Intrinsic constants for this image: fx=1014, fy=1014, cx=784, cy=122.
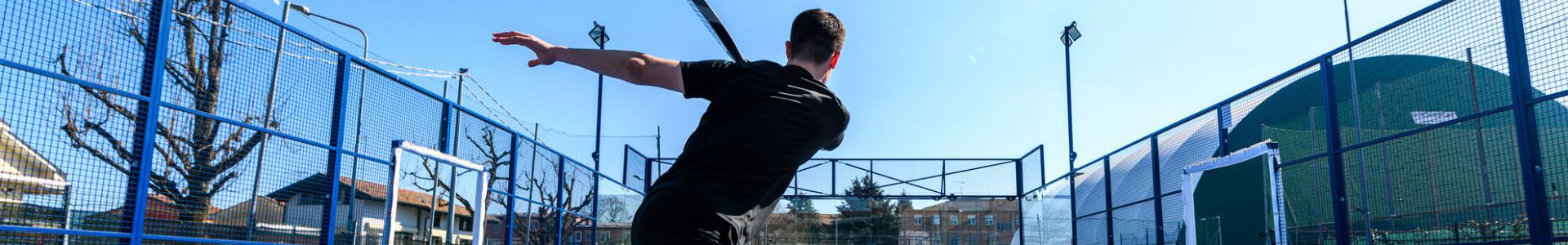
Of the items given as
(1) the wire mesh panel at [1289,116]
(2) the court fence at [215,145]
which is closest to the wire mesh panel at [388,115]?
(2) the court fence at [215,145]

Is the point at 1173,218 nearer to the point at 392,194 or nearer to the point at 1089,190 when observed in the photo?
the point at 1089,190

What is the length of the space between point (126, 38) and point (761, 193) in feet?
15.9

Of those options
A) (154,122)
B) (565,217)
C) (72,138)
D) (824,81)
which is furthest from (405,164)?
(824,81)

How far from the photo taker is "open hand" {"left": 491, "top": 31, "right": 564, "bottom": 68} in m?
2.18

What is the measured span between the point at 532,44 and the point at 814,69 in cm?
62

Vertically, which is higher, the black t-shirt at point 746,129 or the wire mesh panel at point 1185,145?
the wire mesh panel at point 1185,145

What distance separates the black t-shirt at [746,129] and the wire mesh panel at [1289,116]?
6634 millimetres

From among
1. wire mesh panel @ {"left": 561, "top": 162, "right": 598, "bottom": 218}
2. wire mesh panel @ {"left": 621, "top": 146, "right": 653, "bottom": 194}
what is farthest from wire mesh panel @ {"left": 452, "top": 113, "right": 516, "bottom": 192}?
wire mesh panel @ {"left": 621, "top": 146, "right": 653, "bottom": 194}

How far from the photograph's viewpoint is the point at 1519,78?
18.7ft

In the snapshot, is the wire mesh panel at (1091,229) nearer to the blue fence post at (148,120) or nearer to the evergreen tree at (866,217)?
the evergreen tree at (866,217)

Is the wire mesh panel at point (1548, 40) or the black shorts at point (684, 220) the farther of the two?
the wire mesh panel at point (1548, 40)

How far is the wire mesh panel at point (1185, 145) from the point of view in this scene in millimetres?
9477

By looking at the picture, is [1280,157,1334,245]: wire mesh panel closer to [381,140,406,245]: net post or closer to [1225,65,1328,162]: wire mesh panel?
[1225,65,1328,162]: wire mesh panel

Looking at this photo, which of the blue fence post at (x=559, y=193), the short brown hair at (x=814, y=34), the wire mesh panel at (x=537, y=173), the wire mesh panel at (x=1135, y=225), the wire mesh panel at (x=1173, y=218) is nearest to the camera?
the short brown hair at (x=814, y=34)
